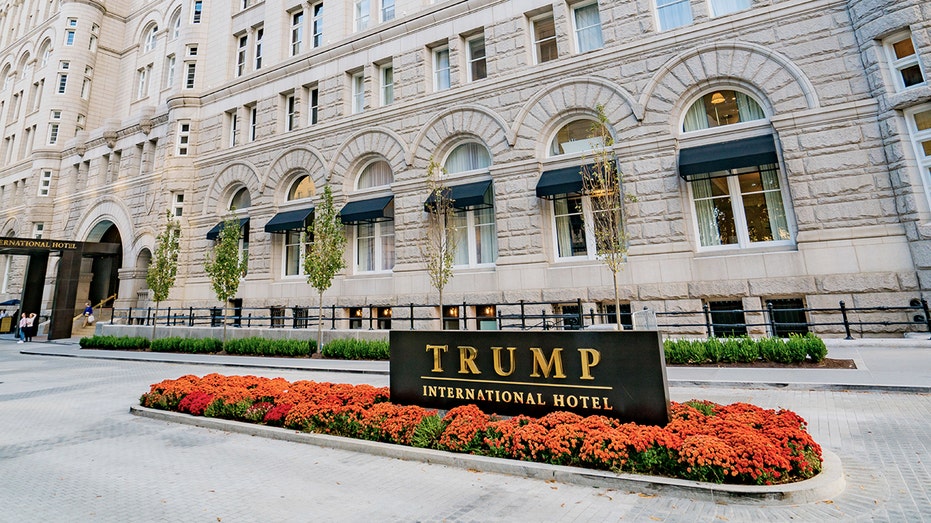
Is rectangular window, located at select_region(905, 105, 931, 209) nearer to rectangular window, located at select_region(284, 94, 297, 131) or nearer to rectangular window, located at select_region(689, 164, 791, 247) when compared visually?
rectangular window, located at select_region(689, 164, 791, 247)

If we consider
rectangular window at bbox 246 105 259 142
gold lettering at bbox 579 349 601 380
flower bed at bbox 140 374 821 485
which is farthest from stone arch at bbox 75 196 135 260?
gold lettering at bbox 579 349 601 380

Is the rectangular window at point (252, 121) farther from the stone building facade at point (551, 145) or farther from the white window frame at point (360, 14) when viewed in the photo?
the white window frame at point (360, 14)

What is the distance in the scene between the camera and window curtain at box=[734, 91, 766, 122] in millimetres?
14406

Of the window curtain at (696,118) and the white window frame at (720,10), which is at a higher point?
the white window frame at (720,10)

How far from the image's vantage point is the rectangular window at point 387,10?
2209 cm

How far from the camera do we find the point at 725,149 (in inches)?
553

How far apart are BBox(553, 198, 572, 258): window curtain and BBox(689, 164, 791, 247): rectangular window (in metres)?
4.41

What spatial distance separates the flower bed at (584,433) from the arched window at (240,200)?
784 inches

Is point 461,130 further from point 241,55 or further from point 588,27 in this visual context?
point 241,55

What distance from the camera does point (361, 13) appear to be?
23.1 meters

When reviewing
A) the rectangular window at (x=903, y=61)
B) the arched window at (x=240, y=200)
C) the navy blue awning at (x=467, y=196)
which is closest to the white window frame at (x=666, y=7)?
the rectangular window at (x=903, y=61)

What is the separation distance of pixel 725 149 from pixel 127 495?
1663cm

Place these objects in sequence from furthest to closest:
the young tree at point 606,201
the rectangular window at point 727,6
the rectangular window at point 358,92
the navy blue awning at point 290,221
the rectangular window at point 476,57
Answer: the rectangular window at point 358,92, the navy blue awning at point 290,221, the rectangular window at point 476,57, the rectangular window at point 727,6, the young tree at point 606,201

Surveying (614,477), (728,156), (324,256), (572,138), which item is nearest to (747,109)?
(728,156)
